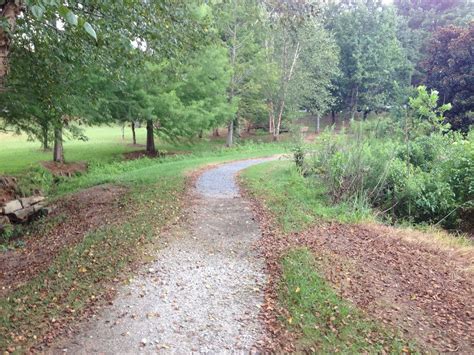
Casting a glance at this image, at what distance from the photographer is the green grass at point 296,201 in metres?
7.27

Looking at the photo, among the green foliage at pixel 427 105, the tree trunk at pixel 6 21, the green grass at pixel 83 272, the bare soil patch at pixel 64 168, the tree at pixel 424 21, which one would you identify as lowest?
the green grass at pixel 83 272

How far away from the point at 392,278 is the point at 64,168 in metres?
14.2

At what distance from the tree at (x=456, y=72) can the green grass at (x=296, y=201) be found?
1524 cm

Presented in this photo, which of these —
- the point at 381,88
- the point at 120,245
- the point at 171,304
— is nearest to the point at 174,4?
the point at 120,245

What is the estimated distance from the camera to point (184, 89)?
18172 mm

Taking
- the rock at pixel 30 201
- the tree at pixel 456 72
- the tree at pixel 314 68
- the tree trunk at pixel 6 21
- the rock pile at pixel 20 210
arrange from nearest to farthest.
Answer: the tree trunk at pixel 6 21 < the rock pile at pixel 20 210 < the rock at pixel 30 201 < the tree at pixel 456 72 < the tree at pixel 314 68

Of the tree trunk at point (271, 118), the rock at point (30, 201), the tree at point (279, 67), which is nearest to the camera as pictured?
the rock at point (30, 201)

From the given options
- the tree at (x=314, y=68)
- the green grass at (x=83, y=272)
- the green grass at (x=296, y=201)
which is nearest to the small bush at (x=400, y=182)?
the green grass at (x=296, y=201)

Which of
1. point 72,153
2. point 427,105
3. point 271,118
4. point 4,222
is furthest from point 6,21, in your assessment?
point 271,118

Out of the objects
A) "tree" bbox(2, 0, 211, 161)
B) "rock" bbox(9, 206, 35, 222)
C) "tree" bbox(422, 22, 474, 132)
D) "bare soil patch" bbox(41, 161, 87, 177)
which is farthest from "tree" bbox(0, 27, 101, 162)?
"tree" bbox(422, 22, 474, 132)

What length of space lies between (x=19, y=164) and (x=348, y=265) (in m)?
15.3

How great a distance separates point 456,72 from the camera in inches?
893

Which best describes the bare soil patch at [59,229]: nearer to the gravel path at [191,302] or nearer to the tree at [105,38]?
the gravel path at [191,302]

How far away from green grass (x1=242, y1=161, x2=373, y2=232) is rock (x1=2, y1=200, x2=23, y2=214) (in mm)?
5948
